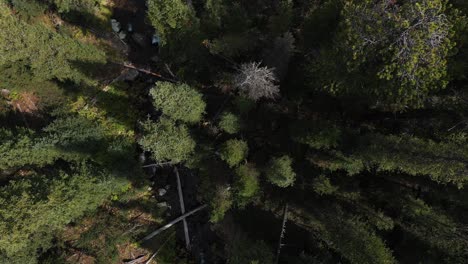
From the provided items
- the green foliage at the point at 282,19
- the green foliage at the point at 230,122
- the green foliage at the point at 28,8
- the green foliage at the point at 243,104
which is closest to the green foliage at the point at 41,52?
the green foliage at the point at 28,8

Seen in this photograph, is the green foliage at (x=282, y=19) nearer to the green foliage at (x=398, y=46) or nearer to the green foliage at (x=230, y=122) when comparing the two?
the green foliage at (x=398, y=46)

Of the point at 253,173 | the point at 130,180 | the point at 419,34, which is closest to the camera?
the point at 419,34

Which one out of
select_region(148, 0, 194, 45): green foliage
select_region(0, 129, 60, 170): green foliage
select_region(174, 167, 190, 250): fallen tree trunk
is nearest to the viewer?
select_region(148, 0, 194, 45): green foliage

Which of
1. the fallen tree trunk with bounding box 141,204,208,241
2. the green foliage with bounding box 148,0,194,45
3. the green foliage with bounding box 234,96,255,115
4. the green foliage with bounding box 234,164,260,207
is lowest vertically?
the fallen tree trunk with bounding box 141,204,208,241

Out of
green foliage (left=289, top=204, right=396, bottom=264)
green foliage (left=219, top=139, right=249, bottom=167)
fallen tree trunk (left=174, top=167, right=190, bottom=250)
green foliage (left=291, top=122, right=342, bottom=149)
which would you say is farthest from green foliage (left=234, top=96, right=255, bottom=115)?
fallen tree trunk (left=174, top=167, right=190, bottom=250)

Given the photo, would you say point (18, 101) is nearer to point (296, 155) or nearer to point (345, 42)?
point (296, 155)

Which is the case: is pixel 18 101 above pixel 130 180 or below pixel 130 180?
above

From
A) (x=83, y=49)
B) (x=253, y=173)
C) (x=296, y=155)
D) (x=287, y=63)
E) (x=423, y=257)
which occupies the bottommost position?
(x=423, y=257)

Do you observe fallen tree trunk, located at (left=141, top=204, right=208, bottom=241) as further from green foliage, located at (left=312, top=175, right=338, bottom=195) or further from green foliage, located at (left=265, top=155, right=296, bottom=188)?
green foliage, located at (left=312, top=175, right=338, bottom=195)

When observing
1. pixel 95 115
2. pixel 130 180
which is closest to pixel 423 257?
pixel 130 180
